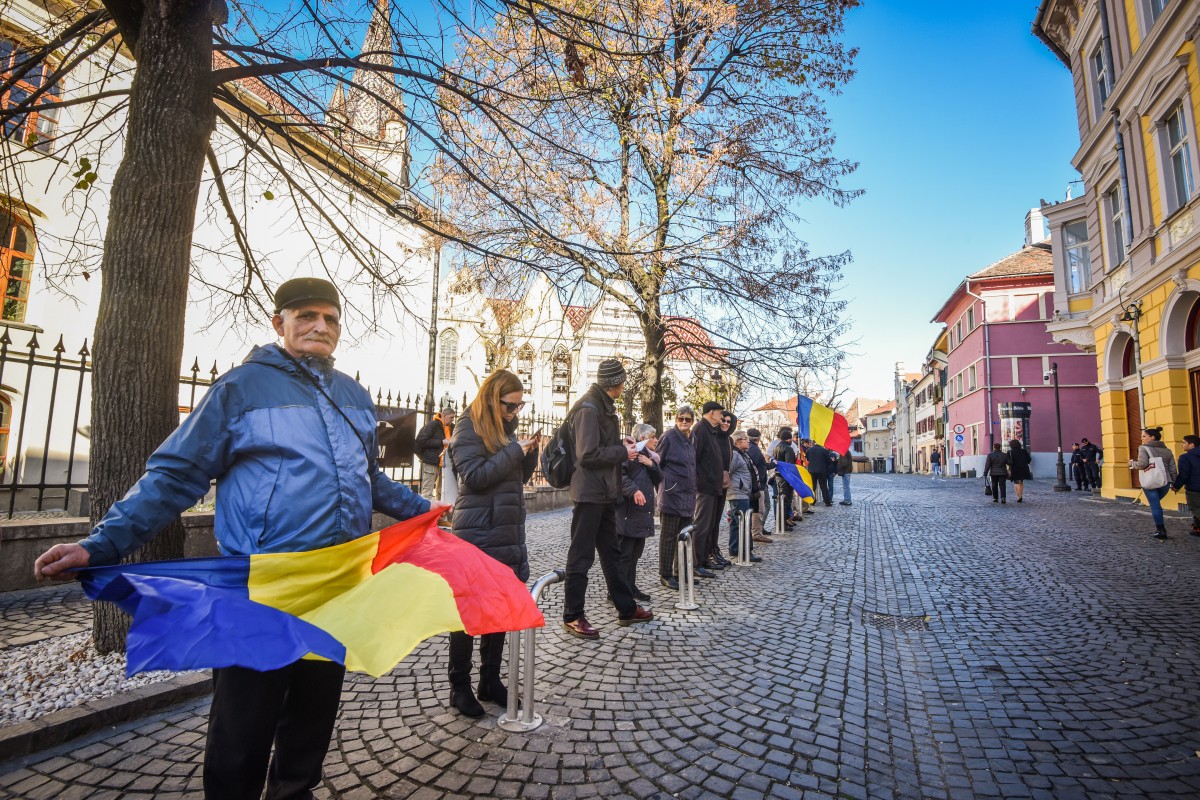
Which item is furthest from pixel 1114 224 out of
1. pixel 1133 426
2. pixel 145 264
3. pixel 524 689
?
pixel 145 264

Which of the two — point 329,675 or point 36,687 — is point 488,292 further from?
point 329,675

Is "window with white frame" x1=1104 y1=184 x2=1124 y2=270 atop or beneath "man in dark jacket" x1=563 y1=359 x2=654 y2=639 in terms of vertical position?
atop

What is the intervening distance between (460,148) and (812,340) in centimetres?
777

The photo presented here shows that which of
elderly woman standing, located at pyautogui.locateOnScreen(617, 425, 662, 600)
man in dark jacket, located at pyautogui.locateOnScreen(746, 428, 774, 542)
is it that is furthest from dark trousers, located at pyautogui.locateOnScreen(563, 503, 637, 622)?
man in dark jacket, located at pyautogui.locateOnScreen(746, 428, 774, 542)

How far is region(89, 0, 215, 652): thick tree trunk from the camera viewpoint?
13.0 feet

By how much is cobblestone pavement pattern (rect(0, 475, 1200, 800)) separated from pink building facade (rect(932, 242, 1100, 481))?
31821 millimetres

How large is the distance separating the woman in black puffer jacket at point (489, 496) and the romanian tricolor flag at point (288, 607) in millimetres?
1054

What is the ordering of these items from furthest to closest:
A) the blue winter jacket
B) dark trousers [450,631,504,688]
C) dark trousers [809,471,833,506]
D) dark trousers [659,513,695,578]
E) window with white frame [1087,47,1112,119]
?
window with white frame [1087,47,1112,119] < dark trousers [809,471,833,506] < dark trousers [659,513,695,578] < dark trousers [450,631,504,688] < the blue winter jacket

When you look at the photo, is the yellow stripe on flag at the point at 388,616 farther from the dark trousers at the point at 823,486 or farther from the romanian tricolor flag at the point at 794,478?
the dark trousers at the point at 823,486

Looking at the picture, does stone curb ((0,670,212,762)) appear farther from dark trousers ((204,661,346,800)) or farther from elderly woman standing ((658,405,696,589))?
elderly woman standing ((658,405,696,589))

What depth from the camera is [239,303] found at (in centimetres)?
631

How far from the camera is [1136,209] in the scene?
14.9 metres

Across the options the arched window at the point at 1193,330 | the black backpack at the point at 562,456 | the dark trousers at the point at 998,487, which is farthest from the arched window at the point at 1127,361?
the black backpack at the point at 562,456

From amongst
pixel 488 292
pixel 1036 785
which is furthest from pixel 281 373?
pixel 488 292
